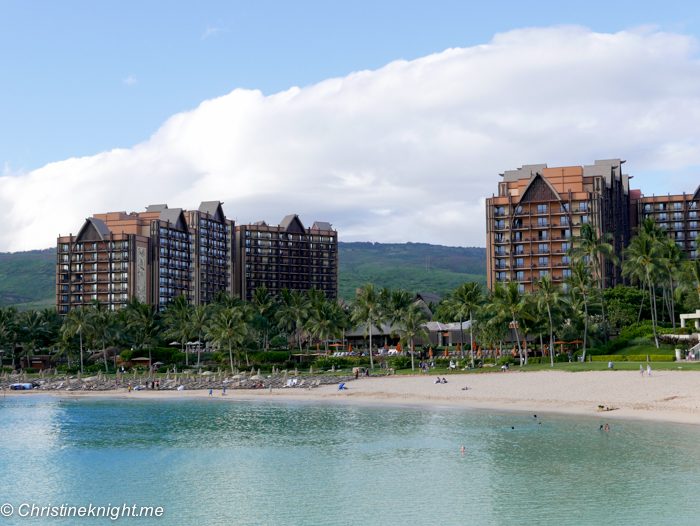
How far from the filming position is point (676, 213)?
17938cm

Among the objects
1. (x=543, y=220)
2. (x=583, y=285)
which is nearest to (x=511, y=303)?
(x=583, y=285)

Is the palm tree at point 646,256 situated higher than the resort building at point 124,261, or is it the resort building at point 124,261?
the resort building at point 124,261

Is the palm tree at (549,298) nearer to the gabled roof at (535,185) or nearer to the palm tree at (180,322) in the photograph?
the gabled roof at (535,185)

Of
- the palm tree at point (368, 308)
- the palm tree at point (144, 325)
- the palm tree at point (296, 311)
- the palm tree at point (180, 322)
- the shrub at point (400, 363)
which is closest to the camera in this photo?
the shrub at point (400, 363)

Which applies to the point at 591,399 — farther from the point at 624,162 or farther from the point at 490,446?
the point at 624,162

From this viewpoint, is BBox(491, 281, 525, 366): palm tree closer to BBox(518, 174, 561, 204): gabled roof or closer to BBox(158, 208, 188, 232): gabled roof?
BBox(518, 174, 561, 204): gabled roof

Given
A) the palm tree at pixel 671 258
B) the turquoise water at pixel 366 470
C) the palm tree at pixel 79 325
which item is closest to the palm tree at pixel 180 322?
the palm tree at pixel 79 325

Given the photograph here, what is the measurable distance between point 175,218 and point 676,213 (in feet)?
441

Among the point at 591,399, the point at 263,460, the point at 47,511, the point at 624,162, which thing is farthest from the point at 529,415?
the point at 624,162

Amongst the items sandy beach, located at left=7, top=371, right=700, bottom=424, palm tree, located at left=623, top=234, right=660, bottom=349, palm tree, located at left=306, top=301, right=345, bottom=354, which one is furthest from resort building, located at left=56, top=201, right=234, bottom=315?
palm tree, located at left=623, top=234, right=660, bottom=349

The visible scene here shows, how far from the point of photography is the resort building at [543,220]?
137m

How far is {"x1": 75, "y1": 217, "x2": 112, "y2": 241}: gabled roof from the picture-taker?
6928 inches

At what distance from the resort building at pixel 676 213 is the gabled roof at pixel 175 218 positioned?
12330 cm

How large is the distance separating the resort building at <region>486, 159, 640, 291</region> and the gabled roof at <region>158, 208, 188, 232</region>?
87.8m
